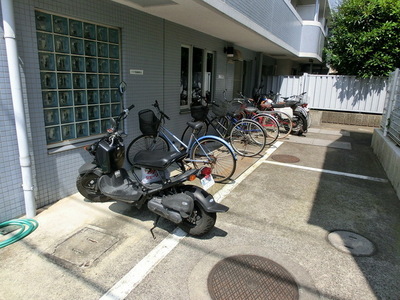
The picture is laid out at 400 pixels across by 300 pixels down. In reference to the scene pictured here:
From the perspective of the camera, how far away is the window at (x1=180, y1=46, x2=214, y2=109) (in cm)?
697

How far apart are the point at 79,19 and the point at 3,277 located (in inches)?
130

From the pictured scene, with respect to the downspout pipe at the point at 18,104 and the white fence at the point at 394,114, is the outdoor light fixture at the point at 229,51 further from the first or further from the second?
the downspout pipe at the point at 18,104

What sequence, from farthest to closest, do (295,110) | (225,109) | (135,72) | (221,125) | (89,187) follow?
(295,110)
(221,125)
(225,109)
(135,72)
(89,187)

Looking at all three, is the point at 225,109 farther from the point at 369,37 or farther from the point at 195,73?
the point at 369,37

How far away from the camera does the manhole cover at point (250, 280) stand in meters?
2.43

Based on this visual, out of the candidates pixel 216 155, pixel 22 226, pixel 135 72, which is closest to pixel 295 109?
pixel 216 155

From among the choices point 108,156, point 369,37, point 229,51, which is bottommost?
point 108,156

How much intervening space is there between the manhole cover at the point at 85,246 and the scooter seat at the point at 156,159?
89cm

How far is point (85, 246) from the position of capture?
120 inches

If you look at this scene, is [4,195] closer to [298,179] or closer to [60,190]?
[60,190]

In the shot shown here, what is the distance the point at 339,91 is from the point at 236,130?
22.9ft

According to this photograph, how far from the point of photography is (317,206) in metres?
4.18

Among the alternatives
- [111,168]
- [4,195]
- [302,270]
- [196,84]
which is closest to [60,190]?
[4,195]

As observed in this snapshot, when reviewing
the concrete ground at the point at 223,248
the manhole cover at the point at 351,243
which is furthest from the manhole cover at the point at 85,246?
the manhole cover at the point at 351,243
